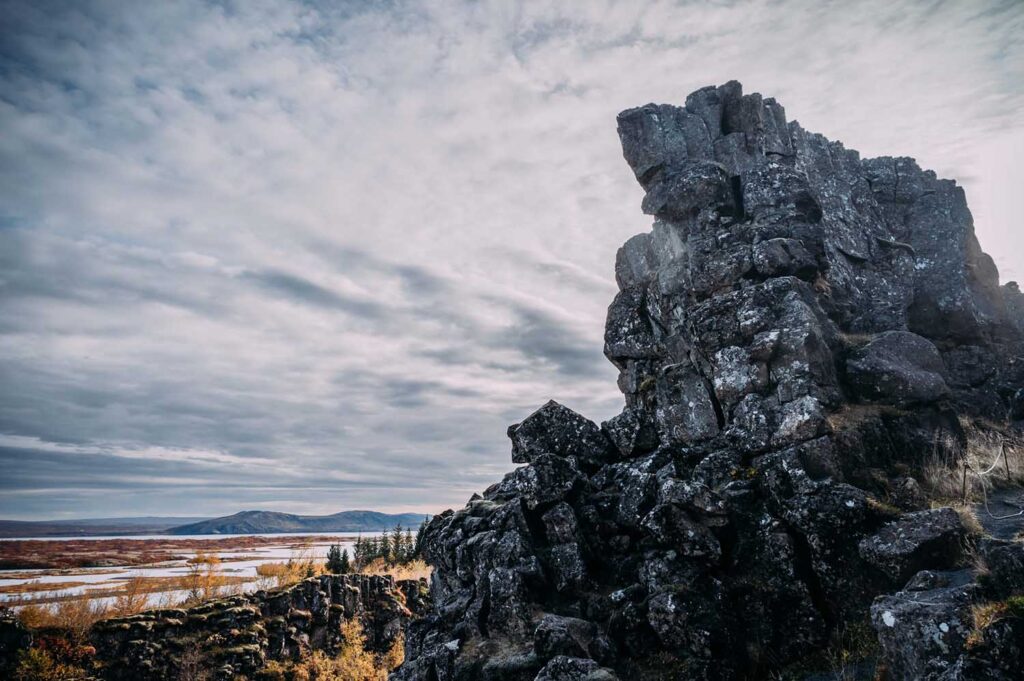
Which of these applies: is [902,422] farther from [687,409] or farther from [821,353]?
[687,409]

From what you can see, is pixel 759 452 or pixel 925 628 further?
pixel 759 452

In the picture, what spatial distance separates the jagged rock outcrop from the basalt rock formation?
1309 inches

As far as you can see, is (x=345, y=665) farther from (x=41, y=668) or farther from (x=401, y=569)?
(x=401, y=569)

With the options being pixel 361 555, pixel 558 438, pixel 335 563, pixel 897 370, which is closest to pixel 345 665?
pixel 335 563

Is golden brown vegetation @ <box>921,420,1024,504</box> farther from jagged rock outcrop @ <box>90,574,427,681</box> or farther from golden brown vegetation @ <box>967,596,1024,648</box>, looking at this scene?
jagged rock outcrop @ <box>90,574,427,681</box>

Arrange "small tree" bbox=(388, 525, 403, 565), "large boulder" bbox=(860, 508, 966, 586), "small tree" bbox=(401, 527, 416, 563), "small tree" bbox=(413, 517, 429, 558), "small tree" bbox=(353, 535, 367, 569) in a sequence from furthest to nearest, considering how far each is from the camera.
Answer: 1. "small tree" bbox=(388, 525, 403, 565)
2. "small tree" bbox=(353, 535, 367, 569)
3. "small tree" bbox=(401, 527, 416, 563)
4. "small tree" bbox=(413, 517, 429, 558)
5. "large boulder" bbox=(860, 508, 966, 586)

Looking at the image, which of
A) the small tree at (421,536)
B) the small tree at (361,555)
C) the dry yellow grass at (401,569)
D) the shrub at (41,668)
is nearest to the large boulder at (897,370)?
the small tree at (421,536)

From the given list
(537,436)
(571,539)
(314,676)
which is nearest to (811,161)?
(537,436)

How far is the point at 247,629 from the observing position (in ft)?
202

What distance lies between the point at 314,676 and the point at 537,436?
55.7m

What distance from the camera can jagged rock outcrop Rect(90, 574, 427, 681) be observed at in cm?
5422

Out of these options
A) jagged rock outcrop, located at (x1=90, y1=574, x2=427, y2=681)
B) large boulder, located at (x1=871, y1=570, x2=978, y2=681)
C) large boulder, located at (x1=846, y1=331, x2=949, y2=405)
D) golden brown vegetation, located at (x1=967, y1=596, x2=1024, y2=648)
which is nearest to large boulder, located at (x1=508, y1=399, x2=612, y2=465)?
large boulder, located at (x1=846, y1=331, x2=949, y2=405)

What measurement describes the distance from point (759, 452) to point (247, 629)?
217ft

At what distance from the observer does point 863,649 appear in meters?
15.7
